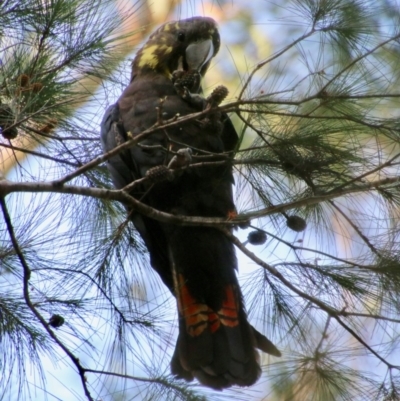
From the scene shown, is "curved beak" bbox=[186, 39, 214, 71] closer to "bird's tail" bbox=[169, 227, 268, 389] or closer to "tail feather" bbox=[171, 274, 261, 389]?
"bird's tail" bbox=[169, 227, 268, 389]

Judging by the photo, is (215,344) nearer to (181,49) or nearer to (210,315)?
(210,315)

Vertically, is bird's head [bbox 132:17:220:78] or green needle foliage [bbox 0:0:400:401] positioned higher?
bird's head [bbox 132:17:220:78]

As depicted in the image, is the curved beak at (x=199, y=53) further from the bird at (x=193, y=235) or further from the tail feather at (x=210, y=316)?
the tail feather at (x=210, y=316)

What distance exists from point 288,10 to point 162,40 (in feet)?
2.47

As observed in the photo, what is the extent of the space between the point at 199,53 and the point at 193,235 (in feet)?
2.48

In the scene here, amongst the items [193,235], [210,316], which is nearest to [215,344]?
[210,316]

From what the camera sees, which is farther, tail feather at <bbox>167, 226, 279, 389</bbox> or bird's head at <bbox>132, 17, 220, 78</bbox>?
bird's head at <bbox>132, 17, 220, 78</bbox>

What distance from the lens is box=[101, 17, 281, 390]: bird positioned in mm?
2121

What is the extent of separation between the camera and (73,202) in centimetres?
233

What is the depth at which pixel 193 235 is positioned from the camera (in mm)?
2242

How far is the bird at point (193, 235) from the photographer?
2121 millimetres

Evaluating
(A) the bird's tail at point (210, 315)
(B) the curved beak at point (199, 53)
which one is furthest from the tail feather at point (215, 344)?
(B) the curved beak at point (199, 53)

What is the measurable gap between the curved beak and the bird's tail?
0.70 m

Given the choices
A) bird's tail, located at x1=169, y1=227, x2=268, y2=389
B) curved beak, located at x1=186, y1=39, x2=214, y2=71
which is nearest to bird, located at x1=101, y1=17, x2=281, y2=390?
bird's tail, located at x1=169, y1=227, x2=268, y2=389
